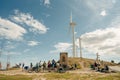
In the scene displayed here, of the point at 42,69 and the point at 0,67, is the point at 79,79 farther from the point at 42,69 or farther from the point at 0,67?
the point at 0,67

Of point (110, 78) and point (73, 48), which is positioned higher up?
point (73, 48)

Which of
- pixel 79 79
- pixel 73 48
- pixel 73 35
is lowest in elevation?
pixel 79 79

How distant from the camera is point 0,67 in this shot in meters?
49.3

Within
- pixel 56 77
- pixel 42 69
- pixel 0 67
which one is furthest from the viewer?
pixel 0 67

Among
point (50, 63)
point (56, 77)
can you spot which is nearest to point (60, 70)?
point (50, 63)

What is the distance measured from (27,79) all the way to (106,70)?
55.4ft

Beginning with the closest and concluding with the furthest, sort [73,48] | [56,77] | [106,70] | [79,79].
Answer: [79,79]
[56,77]
[106,70]
[73,48]

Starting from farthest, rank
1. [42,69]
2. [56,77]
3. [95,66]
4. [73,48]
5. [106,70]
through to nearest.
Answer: [73,48], [42,69], [95,66], [106,70], [56,77]

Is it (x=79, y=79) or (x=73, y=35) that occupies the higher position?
(x=73, y=35)

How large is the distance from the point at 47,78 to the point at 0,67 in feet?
72.4

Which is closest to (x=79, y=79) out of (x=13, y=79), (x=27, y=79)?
(x=27, y=79)

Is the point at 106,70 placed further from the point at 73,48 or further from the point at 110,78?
the point at 73,48

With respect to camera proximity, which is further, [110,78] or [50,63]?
[50,63]

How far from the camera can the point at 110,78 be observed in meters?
30.5
